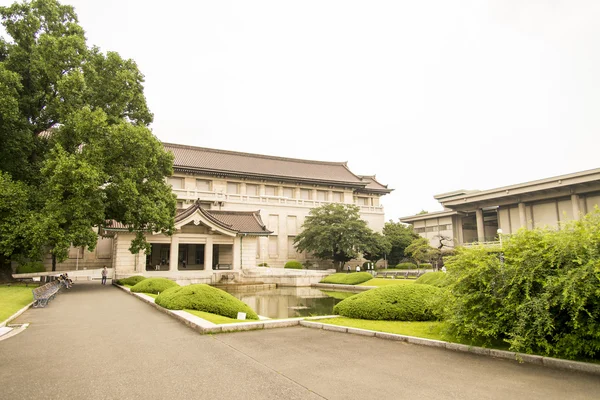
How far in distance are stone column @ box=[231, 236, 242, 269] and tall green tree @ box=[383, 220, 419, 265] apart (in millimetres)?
21276

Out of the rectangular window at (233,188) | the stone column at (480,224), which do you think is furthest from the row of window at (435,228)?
the rectangular window at (233,188)

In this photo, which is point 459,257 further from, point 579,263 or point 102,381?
point 102,381

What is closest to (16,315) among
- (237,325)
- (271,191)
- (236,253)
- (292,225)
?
(237,325)

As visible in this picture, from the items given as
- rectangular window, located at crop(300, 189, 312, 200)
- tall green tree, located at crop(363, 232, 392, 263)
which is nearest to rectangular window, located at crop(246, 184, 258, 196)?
rectangular window, located at crop(300, 189, 312, 200)

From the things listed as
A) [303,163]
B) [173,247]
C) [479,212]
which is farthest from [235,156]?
[479,212]

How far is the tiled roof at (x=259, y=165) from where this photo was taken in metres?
44.5

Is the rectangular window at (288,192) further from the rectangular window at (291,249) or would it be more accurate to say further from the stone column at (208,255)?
the stone column at (208,255)

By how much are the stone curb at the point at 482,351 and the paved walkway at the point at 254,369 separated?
0.23m

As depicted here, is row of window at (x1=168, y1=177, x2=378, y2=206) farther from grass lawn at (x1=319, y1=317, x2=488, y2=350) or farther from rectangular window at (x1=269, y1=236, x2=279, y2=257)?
grass lawn at (x1=319, y1=317, x2=488, y2=350)

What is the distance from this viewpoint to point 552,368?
6.18 m

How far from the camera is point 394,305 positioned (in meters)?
10.6

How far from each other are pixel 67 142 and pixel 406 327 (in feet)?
67.2

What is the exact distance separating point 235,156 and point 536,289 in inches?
1763

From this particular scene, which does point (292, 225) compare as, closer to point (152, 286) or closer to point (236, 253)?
point (236, 253)
